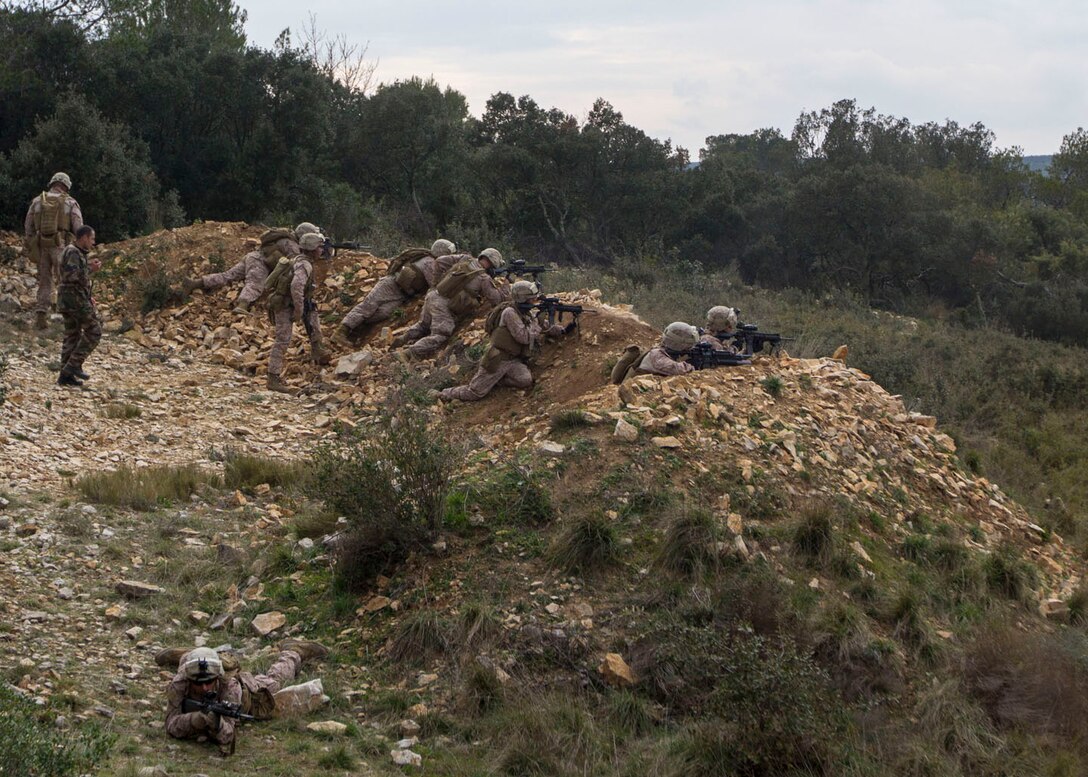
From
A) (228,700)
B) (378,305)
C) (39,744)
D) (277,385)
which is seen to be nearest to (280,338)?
(277,385)

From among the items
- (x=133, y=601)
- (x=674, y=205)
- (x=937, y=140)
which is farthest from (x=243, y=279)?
(x=937, y=140)

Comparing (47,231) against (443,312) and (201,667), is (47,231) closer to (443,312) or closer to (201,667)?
(443,312)

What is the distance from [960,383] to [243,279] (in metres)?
11.2

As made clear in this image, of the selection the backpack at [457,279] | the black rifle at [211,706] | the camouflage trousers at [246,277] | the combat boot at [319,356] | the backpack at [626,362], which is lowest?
the black rifle at [211,706]

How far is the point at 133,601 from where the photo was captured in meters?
7.09

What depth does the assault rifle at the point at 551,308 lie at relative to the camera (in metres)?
11.1

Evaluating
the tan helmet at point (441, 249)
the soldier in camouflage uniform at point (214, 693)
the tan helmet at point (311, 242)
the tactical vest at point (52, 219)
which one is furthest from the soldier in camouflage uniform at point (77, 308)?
the soldier in camouflage uniform at point (214, 693)

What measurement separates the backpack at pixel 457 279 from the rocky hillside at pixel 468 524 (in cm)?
54

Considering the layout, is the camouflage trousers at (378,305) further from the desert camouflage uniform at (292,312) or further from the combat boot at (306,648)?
the combat boot at (306,648)

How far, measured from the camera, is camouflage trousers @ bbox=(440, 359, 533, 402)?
10984 millimetres

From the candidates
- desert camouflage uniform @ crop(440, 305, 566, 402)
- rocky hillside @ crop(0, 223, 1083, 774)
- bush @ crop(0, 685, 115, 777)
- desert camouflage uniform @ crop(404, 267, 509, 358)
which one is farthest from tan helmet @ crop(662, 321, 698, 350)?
bush @ crop(0, 685, 115, 777)

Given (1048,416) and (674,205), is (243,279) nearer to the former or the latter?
(1048,416)

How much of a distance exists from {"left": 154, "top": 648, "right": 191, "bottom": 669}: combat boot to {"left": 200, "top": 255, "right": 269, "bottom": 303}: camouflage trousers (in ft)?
28.0

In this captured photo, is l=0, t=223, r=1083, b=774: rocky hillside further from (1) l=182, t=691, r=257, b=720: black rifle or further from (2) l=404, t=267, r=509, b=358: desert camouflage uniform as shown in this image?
(2) l=404, t=267, r=509, b=358: desert camouflage uniform
